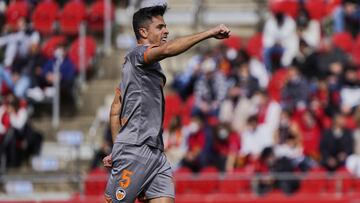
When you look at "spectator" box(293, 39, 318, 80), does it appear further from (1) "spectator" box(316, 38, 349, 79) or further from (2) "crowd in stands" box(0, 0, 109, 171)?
(2) "crowd in stands" box(0, 0, 109, 171)

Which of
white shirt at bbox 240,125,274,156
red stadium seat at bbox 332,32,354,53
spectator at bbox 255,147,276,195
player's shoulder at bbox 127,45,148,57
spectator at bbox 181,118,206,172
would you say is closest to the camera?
player's shoulder at bbox 127,45,148,57

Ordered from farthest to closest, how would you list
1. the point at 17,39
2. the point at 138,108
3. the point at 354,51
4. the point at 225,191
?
1. the point at 17,39
2. the point at 354,51
3. the point at 225,191
4. the point at 138,108

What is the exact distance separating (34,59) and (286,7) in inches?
184

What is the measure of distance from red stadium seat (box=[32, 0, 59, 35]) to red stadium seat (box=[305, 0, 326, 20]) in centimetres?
492

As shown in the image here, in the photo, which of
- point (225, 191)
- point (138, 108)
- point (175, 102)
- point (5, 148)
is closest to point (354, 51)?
point (175, 102)

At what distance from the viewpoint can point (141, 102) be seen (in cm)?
910

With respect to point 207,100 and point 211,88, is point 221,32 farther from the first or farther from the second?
point 211,88

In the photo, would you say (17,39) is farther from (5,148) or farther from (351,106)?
(351,106)

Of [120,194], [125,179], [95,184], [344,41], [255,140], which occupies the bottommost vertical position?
[95,184]

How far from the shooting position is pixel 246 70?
19.2m

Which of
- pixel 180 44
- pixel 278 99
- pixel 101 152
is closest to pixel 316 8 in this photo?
pixel 278 99

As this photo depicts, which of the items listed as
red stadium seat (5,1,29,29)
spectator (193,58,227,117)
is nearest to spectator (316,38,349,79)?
spectator (193,58,227,117)

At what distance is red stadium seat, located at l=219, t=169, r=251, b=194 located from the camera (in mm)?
16109

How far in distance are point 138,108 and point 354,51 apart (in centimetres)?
1147
